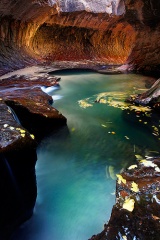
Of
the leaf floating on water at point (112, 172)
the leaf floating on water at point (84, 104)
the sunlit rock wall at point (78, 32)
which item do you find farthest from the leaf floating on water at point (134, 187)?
the sunlit rock wall at point (78, 32)

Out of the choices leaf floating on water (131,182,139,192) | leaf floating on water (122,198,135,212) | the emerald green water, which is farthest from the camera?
the emerald green water

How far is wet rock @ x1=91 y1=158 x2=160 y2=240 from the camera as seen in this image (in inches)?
78.2

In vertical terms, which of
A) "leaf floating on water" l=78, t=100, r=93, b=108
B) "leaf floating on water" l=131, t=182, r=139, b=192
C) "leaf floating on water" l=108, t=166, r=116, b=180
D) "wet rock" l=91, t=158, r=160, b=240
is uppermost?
"leaf floating on water" l=131, t=182, r=139, b=192

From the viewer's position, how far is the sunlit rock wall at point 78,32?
11609mm

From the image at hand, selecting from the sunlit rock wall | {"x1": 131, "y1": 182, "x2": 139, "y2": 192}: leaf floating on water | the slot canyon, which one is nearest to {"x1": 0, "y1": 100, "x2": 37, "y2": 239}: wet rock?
the slot canyon

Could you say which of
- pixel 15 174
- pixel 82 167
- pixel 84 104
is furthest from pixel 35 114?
pixel 84 104

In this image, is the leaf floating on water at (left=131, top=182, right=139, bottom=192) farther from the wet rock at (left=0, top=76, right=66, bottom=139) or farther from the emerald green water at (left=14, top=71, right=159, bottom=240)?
the wet rock at (left=0, top=76, right=66, bottom=139)

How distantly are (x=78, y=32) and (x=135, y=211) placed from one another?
20.4m

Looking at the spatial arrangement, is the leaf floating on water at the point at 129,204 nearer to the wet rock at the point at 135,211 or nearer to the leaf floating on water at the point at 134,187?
the wet rock at the point at 135,211

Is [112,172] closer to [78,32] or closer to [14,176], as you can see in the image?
[14,176]

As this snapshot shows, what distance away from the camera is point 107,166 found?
4219 mm

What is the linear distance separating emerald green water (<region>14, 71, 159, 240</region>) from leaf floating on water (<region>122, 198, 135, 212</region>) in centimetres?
110

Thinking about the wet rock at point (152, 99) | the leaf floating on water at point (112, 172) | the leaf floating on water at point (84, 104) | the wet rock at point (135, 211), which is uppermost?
the wet rock at point (135, 211)

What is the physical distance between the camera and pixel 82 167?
4262mm
